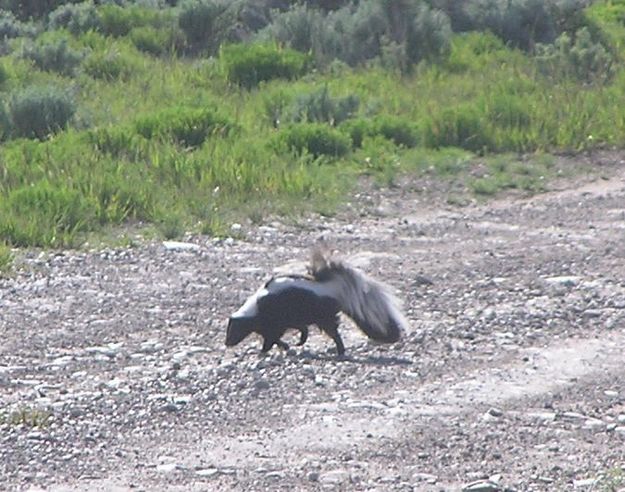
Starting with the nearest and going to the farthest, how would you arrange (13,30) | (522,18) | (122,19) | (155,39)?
(155,39) < (13,30) < (122,19) < (522,18)

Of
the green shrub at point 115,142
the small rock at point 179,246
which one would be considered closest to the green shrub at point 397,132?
the green shrub at point 115,142

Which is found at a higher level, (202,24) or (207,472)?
(207,472)

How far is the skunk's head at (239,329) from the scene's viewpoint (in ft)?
28.8

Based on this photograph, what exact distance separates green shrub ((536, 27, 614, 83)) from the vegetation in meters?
0.03

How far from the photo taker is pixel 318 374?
8.27 metres

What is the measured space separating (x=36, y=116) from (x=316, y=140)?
2.80 m

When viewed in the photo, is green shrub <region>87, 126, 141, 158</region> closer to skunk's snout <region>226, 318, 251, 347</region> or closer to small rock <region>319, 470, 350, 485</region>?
skunk's snout <region>226, 318, 251, 347</region>

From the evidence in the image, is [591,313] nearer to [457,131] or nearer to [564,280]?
[564,280]

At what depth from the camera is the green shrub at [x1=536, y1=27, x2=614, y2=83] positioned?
19297mm

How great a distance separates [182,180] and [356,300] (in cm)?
535

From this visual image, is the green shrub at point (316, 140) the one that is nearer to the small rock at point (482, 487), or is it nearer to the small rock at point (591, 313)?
the small rock at point (591, 313)

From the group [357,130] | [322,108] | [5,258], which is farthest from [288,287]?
[322,108]

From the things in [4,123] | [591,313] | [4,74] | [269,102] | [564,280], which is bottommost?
[4,74]

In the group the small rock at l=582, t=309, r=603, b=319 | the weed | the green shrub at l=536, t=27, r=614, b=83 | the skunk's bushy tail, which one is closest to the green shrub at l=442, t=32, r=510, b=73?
the green shrub at l=536, t=27, r=614, b=83
